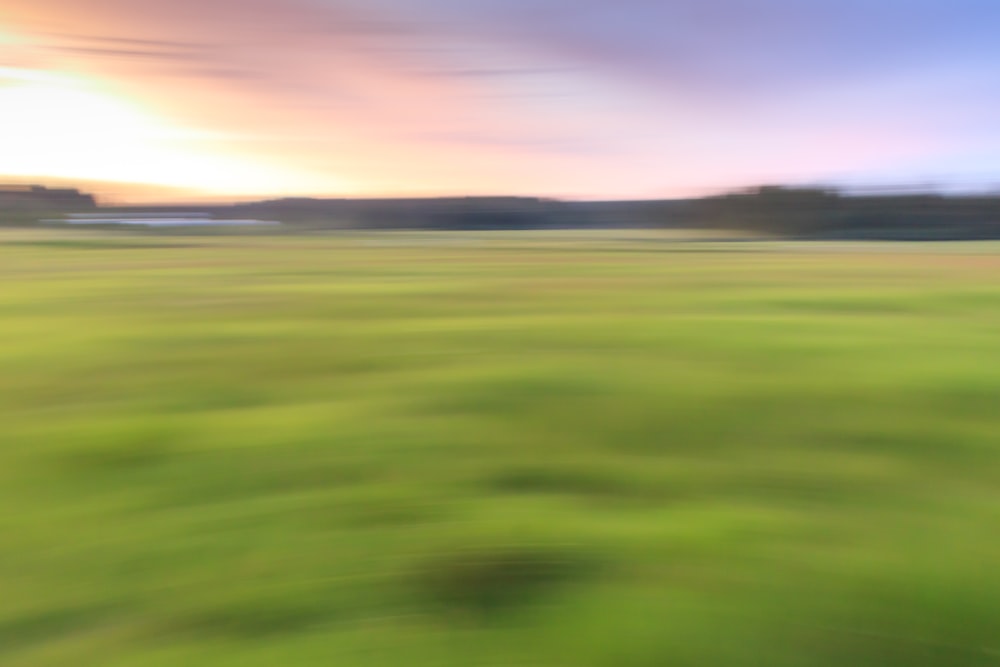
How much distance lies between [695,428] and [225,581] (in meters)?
1.49

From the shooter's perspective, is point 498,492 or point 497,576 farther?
point 498,492

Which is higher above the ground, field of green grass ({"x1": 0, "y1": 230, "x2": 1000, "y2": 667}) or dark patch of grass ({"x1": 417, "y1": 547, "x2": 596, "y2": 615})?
field of green grass ({"x1": 0, "y1": 230, "x2": 1000, "y2": 667})

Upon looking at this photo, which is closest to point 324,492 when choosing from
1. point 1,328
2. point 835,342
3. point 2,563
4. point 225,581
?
point 225,581

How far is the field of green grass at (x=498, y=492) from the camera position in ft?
4.41

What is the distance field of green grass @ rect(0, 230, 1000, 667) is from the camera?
1.34 metres

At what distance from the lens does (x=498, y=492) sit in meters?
1.94

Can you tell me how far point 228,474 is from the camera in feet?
6.55

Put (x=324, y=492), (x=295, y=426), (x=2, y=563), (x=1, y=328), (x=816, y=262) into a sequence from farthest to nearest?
(x=816, y=262), (x=1, y=328), (x=295, y=426), (x=324, y=492), (x=2, y=563)

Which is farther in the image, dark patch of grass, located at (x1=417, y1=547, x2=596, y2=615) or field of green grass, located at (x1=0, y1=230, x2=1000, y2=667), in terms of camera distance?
dark patch of grass, located at (x1=417, y1=547, x2=596, y2=615)

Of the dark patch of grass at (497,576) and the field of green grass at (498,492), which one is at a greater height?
the field of green grass at (498,492)

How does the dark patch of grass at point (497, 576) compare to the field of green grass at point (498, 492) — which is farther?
the dark patch of grass at point (497, 576)

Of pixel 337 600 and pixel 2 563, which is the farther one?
pixel 2 563

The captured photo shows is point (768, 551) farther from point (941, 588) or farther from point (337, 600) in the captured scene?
point (337, 600)

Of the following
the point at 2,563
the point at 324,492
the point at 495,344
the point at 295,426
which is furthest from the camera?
the point at 495,344
